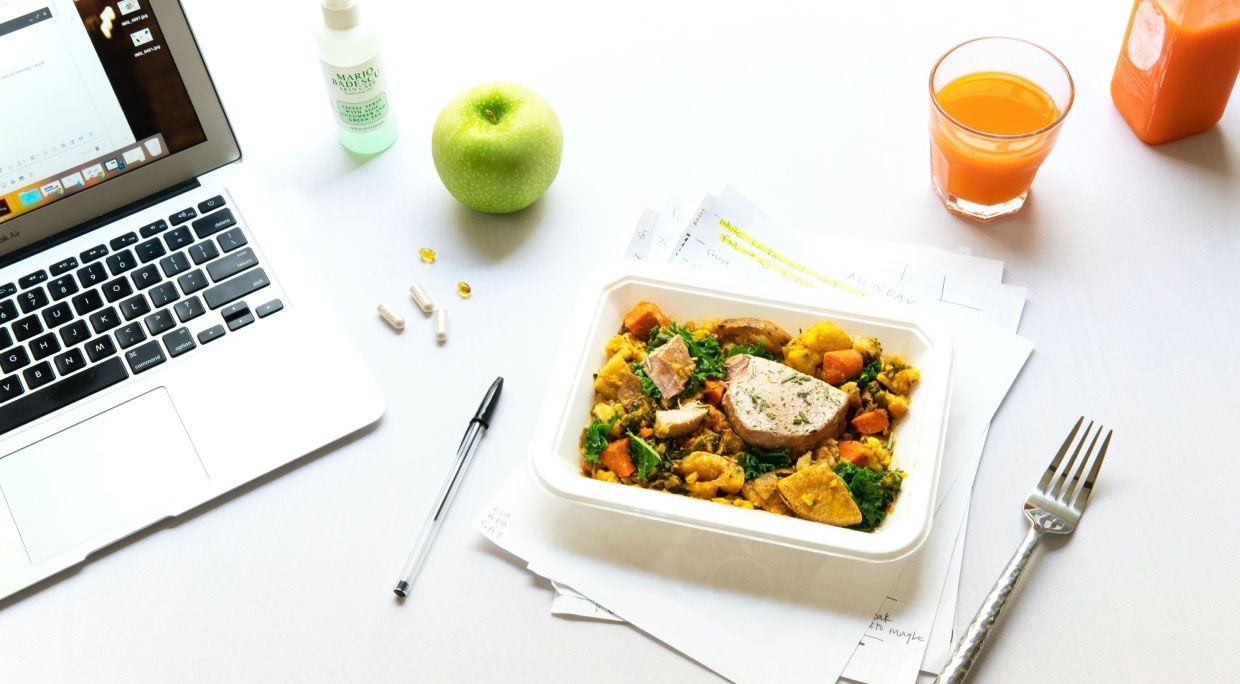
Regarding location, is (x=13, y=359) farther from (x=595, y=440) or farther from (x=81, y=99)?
(x=595, y=440)

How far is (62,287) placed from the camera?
1050 mm

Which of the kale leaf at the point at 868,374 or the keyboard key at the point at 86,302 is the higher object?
the keyboard key at the point at 86,302

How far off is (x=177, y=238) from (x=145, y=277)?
0.17 feet

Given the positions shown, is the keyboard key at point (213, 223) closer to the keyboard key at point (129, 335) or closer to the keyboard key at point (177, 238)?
the keyboard key at point (177, 238)

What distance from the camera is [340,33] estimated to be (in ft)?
3.51

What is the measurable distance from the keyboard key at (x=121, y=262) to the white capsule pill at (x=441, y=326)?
0.31 m

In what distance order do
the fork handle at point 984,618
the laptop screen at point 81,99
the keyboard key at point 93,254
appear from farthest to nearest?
1. the keyboard key at point 93,254
2. the laptop screen at point 81,99
3. the fork handle at point 984,618

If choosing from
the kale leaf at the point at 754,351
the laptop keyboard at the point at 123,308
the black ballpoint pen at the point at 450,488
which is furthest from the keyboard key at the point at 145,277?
the kale leaf at the point at 754,351

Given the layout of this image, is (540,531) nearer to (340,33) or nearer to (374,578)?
(374,578)

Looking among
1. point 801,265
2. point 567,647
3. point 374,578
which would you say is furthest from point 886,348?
point 374,578

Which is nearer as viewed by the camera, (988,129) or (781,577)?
(781,577)

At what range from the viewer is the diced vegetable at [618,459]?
942 millimetres

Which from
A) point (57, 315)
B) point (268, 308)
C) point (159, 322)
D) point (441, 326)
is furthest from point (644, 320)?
point (57, 315)

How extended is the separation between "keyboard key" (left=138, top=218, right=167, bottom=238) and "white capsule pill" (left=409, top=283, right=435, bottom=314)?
0.26m
